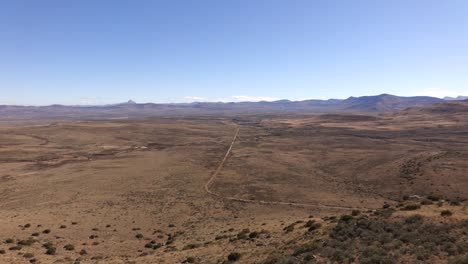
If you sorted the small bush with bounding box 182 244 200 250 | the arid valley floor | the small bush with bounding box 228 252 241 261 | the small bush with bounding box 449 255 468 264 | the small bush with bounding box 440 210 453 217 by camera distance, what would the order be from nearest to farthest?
1. the small bush with bounding box 449 255 468 264
2. the small bush with bounding box 228 252 241 261
3. the small bush with bounding box 440 210 453 217
4. the arid valley floor
5. the small bush with bounding box 182 244 200 250

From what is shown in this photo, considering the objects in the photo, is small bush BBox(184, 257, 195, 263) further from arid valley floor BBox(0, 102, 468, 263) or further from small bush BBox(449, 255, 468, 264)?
small bush BBox(449, 255, 468, 264)

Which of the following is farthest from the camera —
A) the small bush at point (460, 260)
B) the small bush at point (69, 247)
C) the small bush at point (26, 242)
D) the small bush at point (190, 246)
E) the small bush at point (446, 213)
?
the small bush at point (69, 247)

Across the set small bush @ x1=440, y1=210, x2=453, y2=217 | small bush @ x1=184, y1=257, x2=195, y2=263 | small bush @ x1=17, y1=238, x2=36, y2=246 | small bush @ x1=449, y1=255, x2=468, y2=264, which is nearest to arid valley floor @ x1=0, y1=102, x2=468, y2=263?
small bush @ x1=17, y1=238, x2=36, y2=246

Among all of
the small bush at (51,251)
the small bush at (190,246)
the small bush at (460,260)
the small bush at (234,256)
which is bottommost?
the small bush at (51,251)

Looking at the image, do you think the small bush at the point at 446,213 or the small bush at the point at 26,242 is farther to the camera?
the small bush at the point at 26,242

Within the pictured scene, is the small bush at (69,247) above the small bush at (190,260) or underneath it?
underneath

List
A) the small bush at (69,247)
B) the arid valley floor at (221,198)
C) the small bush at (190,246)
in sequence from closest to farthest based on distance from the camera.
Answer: the arid valley floor at (221,198) → the small bush at (190,246) → the small bush at (69,247)

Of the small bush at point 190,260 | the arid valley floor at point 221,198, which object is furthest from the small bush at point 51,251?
the small bush at point 190,260

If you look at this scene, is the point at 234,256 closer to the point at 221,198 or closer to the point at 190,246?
the point at 190,246

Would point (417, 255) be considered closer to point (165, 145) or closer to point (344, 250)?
point (344, 250)

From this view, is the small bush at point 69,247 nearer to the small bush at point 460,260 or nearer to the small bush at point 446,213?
the small bush at point 460,260
